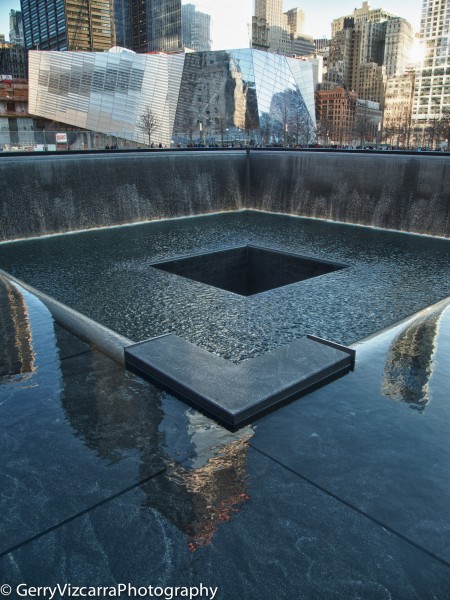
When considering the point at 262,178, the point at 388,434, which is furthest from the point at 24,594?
the point at 262,178

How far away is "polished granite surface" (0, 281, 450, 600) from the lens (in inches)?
86.5

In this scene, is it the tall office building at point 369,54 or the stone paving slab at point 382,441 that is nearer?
the stone paving slab at point 382,441

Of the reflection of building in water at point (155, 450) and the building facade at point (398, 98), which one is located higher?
the building facade at point (398, 98)

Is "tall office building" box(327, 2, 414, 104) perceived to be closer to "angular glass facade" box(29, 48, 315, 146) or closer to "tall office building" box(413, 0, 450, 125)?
"tall office building" box(413, 0, 450, 125)

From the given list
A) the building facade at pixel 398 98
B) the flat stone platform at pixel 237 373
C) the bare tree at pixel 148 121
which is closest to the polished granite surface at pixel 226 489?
the flat stone platform at pixel 237 373

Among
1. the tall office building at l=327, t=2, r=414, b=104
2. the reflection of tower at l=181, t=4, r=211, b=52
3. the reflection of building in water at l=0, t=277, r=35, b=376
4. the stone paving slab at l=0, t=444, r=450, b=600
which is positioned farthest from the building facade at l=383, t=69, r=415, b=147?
the stone paving slab at l=0, t=444, r=450, b=600

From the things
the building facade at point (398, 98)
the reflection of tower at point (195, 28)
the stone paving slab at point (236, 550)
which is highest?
the reflection of tower at point (195, 28)

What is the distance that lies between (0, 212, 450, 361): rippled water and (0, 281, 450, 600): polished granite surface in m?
2.50

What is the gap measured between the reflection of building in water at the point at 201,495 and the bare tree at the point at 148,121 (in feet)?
160

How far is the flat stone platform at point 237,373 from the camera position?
3.48 metres

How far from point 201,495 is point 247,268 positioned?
9883 mm

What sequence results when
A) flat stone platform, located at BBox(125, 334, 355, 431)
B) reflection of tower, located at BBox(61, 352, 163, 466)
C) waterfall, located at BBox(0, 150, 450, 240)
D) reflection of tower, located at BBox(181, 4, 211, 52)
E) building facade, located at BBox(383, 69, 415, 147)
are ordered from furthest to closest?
building facade, located at BBox(383, 69, 415, 147), reflection of tower, located at BBox(181, 4, 211, 52), waterfall, located at BBox(0, 150, 450, 240), flat stone platform, located at BBox(125, 334, 355, 431), reflection of tower, located at BBox(61, 352, 163, 466)

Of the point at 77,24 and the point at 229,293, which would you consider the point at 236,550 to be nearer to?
the point at 229,293

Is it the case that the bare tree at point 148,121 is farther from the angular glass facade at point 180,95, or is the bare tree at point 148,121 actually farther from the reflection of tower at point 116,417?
the reflection of tower at point 116,417
